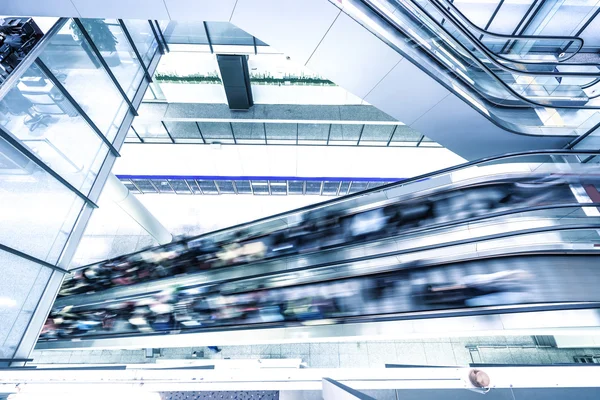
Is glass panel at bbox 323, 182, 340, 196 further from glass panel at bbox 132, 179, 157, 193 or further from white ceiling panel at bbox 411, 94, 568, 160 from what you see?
glass panel at bbox 132, 179, 157, 193

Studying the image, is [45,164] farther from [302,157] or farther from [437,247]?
[302,157]

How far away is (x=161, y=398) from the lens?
174 centimetres

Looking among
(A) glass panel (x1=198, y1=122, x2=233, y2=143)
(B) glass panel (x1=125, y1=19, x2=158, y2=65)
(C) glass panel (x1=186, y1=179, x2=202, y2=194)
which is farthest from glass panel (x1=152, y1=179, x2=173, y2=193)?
(B) glass panel (x1=125, y1=19, x2=158, y2=65)

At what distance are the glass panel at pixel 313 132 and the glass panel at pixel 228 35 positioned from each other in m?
3.48

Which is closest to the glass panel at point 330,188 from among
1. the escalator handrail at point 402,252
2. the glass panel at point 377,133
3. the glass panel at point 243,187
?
the glass panel at point 377,133

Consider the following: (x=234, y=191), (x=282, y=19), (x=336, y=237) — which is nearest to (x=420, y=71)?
(x=282, y=19)

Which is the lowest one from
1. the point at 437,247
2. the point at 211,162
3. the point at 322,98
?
the point at 437,247

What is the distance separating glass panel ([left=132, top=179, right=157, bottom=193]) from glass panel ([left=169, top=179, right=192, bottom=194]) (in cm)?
99

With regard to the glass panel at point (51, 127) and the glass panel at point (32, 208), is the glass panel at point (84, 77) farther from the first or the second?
the glass panel at point (32, 208)

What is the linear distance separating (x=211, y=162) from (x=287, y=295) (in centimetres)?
694

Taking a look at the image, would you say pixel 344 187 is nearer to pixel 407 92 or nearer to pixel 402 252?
pixel 402 252

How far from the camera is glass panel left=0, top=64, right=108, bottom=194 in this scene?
4.32m

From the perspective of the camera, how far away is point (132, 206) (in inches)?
376

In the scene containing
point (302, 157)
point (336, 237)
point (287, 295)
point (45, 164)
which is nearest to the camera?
point (45, 164)
